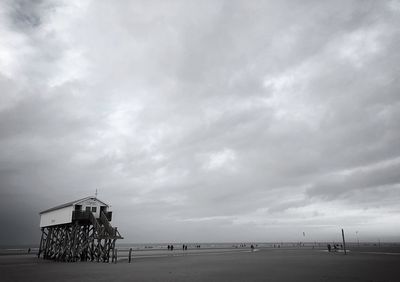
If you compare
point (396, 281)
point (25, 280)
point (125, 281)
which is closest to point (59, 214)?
point (25, 280)

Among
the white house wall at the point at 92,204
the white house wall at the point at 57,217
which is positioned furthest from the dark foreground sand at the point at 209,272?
the white house wall at the point at 57,217

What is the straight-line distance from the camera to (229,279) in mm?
21547

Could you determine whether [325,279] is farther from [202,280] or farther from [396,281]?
[202,280]

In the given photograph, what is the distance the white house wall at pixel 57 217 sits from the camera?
4116 cm

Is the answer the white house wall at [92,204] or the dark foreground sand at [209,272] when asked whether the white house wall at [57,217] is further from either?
the dark foreground sand at [209,272]

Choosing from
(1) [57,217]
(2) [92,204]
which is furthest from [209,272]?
(1) [57,217]

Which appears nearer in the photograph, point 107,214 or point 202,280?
point 202,280

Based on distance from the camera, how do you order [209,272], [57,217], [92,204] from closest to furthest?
1. [209,272]
2. [92,204]
3. [57,217]

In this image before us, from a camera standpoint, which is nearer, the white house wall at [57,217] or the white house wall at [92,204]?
the white house wall at [92,204]

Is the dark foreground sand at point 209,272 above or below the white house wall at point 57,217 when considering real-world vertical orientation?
below

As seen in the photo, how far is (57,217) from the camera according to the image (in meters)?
45.4

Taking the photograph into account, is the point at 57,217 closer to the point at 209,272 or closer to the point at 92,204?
the point at 92,204

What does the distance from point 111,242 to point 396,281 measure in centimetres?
3193

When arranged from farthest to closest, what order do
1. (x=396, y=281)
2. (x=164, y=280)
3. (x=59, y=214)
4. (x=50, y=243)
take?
(x=50, y=243) < (x=59, y=214) < (x=164, y=280) < (x=396, y=281)
